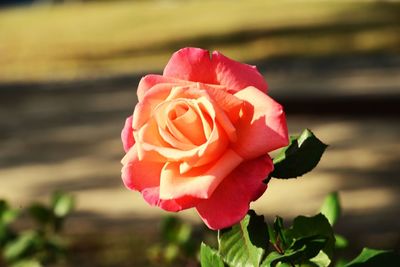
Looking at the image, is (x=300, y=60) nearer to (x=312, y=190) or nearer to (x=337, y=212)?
(x=312, y=190)

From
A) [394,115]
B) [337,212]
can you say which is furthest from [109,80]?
[337,212]

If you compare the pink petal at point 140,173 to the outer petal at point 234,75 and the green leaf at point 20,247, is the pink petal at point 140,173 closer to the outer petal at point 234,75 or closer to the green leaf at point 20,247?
the outer petal at point 234,75

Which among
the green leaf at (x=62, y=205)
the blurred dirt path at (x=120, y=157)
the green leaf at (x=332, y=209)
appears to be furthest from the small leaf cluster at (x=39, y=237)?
the blurred dirt path at (x=120, y=157)

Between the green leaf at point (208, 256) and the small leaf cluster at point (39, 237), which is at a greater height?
the green leaf at point (208, 256)

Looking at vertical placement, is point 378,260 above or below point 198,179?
below

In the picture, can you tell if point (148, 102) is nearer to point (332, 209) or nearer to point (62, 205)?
point (332, 209)

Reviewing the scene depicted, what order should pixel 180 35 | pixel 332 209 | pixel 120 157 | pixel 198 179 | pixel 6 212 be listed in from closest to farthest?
1. pixel 198 179
2. pixel 332 209
3. pixel 6 212
4. pixel 120 157
5. pixel 180 35

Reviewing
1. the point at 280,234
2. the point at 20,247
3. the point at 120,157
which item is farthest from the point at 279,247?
the point at 120,157
